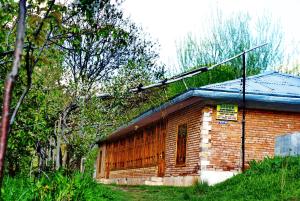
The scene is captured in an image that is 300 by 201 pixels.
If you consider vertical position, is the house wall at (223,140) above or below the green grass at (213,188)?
above

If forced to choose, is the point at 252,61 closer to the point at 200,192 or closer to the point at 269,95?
the point at 269,95

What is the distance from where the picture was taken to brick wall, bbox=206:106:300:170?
55.6ft

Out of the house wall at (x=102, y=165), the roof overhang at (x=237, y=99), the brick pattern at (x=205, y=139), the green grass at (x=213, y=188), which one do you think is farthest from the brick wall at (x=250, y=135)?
the house wall at (x=102, y=165)

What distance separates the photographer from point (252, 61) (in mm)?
28281

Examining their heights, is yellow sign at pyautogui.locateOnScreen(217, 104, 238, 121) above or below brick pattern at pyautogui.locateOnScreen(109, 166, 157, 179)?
above

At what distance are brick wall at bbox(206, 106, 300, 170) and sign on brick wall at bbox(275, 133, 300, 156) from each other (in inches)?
42.5

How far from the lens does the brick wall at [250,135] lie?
16.9 metres

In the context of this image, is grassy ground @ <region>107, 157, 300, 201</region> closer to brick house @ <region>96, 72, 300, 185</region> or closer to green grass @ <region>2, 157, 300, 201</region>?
green grass @ <region>2, 157, 300, 201</region>

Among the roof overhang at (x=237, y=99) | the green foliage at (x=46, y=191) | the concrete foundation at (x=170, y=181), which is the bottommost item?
the concrete foundation at (x=170, y=181)

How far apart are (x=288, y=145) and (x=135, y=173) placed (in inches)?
468

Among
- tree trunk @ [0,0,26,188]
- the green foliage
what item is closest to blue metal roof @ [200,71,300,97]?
the green foliage

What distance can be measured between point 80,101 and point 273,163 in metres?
5.84

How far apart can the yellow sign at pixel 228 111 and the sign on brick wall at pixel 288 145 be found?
177 cm

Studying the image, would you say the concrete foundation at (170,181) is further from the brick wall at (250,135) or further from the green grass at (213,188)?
the green grass at (213,188)
